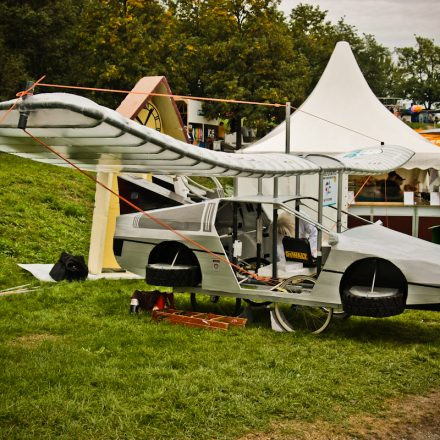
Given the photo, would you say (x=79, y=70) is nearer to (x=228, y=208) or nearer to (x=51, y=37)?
(x=51, y=37)

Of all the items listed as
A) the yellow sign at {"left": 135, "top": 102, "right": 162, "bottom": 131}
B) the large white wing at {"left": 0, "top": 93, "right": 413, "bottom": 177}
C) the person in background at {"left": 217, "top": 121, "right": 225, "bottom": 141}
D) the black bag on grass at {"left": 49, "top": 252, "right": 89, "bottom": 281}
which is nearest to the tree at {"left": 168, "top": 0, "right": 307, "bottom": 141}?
the person in background at {"left": 217, "top": 121, "right": 225, "bottom": 141}

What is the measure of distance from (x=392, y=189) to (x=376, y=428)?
39.3 feet

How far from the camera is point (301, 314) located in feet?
30.3

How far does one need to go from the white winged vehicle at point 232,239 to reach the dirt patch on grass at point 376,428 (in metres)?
1.80

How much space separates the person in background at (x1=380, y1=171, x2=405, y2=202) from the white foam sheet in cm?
715

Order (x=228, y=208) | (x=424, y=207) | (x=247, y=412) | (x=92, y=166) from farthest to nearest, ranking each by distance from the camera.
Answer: (x=424, y=207), (x=228, y=208), (x=92, y=166), (x=247, y=412)

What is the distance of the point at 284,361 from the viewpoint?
700 centimetres

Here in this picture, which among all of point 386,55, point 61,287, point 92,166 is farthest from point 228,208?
point 386,55

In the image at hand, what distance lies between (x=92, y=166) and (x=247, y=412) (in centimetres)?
351

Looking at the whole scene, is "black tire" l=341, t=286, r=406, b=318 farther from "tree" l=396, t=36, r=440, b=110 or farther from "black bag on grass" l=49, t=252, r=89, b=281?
"tree" l=396, t=36, r=440, b=110

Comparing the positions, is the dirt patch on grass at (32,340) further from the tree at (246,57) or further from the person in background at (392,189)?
the tree at (246,57)

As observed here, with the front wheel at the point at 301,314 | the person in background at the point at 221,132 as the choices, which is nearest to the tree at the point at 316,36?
the person in background at the point at 221,132

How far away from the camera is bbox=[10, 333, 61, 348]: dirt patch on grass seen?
299 inches

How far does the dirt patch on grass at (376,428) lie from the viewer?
5.17m
